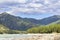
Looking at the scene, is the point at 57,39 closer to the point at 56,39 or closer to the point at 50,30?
the point at 56,39

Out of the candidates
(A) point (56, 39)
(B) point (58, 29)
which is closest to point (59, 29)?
(B) point (58, 29)

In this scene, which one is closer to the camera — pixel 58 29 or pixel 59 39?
pixel 59 39

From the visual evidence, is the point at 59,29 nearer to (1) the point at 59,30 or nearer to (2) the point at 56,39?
(1) the point at 59,30

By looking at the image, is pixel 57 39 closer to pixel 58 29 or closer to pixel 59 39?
pixel 59 39

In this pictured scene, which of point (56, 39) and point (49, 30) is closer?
point (56, 39)

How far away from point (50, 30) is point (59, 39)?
141849 millimetres

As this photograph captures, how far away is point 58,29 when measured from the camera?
7013 inches

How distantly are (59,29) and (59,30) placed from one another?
122 inches

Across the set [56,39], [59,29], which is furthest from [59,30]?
[56,39]

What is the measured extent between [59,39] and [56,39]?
0.63 m

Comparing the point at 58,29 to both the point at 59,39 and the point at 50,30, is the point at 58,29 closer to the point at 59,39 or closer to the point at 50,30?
the point at 50,30

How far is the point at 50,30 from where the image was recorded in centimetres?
18188

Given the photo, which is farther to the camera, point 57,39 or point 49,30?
point 49,30

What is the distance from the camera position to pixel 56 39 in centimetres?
4097
